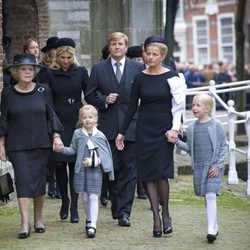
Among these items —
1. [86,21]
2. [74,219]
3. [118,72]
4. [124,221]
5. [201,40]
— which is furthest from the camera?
[201,40]

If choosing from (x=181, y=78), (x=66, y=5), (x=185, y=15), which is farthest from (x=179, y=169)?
(x=185, y=15)

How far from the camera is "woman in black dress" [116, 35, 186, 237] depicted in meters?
11.2

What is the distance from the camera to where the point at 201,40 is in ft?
197

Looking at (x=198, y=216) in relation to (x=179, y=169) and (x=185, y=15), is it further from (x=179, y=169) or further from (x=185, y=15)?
(x=185, y=15)

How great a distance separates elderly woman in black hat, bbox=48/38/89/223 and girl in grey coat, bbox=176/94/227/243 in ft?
5.52

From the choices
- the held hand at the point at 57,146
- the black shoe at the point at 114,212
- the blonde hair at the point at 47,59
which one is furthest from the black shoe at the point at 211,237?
the blonde hair at the point at 47,59

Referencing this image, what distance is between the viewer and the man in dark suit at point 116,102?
1216 cm

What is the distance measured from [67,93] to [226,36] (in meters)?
46.0

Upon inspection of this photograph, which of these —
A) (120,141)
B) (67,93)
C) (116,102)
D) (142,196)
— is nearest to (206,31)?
(142,196)

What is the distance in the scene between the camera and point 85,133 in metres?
11.4

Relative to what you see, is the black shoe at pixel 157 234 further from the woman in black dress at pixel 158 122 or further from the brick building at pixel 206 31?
the brick building at pixel 206 31

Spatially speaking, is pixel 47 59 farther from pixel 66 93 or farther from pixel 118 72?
pixel 118 72

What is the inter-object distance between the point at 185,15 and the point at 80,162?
50.5 meters

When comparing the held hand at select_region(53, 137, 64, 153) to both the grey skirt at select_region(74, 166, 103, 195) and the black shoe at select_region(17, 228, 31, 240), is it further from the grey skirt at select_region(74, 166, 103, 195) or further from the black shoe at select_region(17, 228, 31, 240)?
the black shoe at select_region(17, 228, 31, 240)
